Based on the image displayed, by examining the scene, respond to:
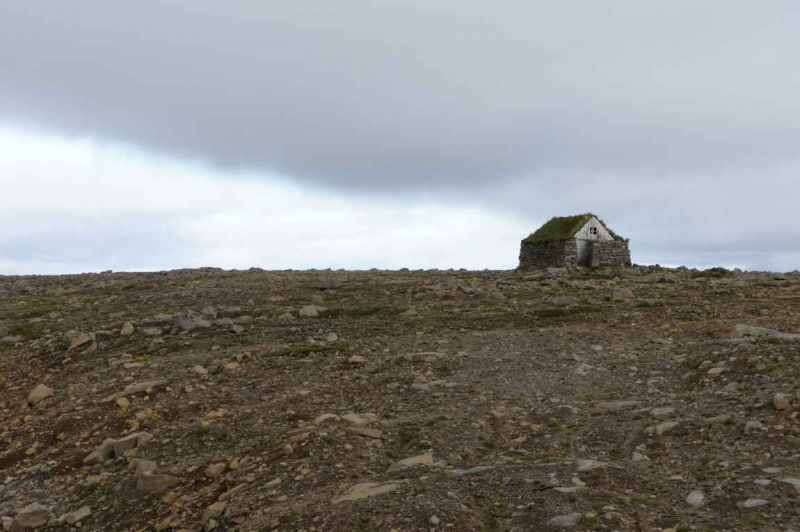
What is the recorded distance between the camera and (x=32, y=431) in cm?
991

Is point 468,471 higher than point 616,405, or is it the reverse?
point 616,405

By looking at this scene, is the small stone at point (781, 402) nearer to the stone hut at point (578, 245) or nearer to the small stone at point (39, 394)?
the small stone at point (39, 394)

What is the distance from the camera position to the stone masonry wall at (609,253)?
3325 centimetres

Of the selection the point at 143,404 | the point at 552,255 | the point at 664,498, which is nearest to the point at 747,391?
the point at 664,498

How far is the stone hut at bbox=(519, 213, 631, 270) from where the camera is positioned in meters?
32.9

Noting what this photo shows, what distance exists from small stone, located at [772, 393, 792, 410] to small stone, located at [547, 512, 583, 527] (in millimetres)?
3700

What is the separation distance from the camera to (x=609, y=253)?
1323 inches

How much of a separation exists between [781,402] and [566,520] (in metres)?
3.91

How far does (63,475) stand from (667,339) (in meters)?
10.5

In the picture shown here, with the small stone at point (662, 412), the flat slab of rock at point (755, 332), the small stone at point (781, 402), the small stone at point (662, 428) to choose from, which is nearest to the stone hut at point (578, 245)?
the flat slab of rock at point (755, 332)

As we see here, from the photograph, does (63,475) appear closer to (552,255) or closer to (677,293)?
(677,293)

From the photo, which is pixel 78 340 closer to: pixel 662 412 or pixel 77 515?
pixel 77 515

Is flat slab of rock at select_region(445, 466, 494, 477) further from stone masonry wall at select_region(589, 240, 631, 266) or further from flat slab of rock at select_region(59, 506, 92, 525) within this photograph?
stone masonry wall at select_region(589, 240, 631, 266)

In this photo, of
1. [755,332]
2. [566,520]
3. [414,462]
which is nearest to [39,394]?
[414,462]
